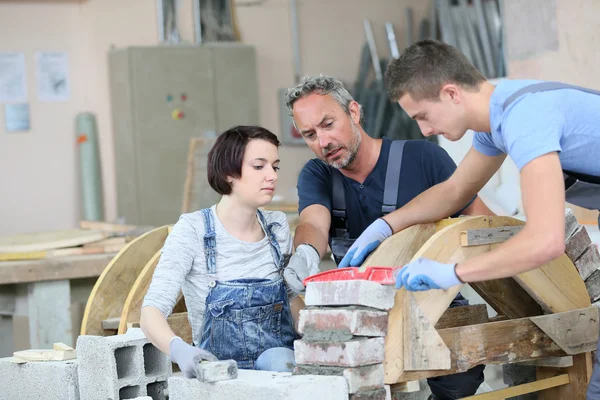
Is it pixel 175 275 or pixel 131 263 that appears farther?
pixel 131 263

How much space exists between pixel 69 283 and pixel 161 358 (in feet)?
7.13

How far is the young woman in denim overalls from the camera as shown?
10.9 feet

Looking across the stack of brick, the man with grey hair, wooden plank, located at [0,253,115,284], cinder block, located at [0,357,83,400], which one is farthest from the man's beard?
wooden plank, located at [0,253,115,284]

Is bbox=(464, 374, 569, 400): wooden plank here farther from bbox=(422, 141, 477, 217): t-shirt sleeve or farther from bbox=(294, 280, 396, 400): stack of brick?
bbox=(422, 141, 477, 217): t-shirt sleeve

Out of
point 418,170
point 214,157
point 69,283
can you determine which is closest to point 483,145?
point 418,170

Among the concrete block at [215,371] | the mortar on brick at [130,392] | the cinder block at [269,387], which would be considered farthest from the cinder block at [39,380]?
the concrete block at [215,371]

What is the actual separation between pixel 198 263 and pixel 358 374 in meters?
0.92

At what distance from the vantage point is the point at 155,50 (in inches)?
389

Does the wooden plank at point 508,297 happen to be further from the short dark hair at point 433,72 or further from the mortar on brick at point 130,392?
the mortar on brick at point 130,392

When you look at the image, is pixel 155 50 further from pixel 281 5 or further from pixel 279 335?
pixel 279 335

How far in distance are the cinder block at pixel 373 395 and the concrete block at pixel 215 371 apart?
1.48 ft

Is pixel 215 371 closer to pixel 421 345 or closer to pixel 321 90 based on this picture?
pixel 421 345

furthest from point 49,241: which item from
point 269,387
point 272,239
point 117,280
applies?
point 269,387

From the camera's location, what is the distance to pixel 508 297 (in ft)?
12.4
